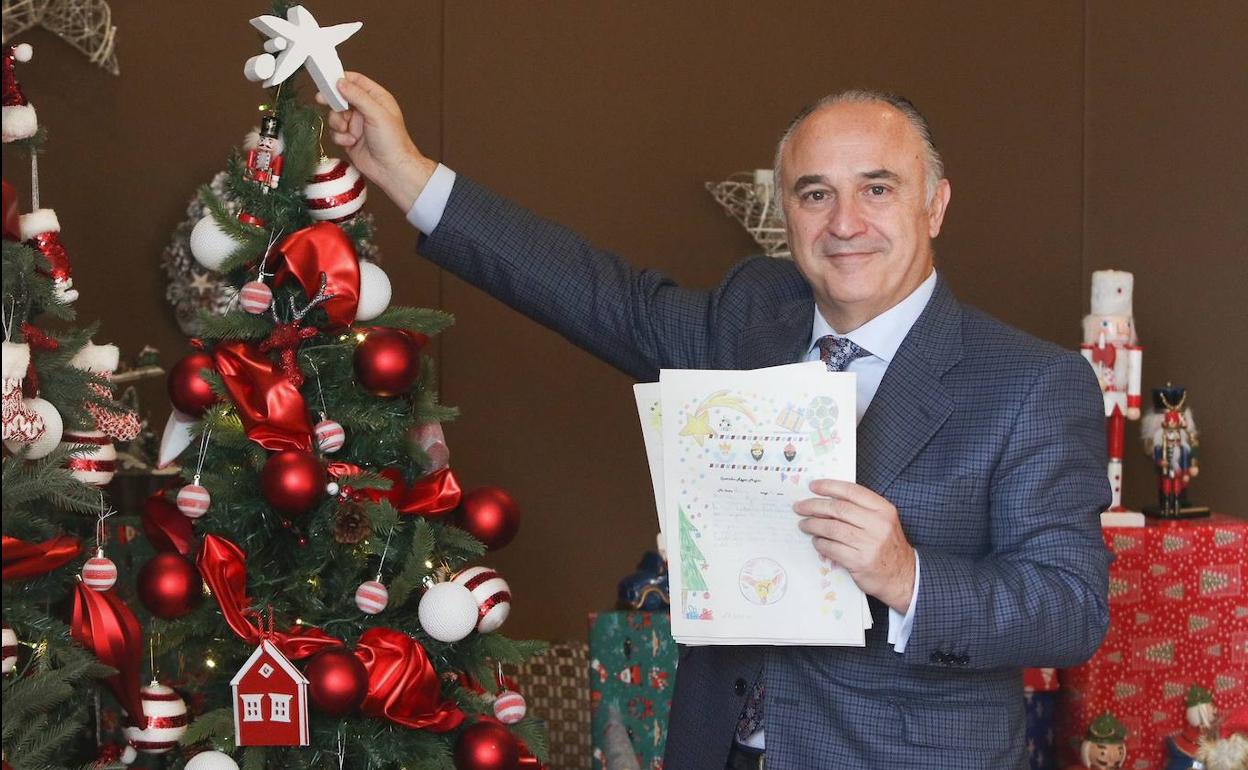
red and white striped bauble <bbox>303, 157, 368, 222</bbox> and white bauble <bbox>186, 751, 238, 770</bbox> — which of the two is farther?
red and white striped bauble <bbox>303, 157, 368, 222</bbox>

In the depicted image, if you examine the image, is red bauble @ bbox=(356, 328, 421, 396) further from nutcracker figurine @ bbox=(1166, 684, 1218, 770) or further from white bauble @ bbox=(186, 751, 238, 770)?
nutcracker figurine @ bbox=(1166, 684, 1218, 770)

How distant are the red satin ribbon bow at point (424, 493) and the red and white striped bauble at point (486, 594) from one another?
0.11 metres

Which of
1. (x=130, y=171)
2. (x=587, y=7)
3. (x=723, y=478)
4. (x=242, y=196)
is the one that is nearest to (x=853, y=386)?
(x=723, y=478)

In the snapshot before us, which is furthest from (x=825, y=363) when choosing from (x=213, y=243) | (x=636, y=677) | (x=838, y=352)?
(x=636, y=677)

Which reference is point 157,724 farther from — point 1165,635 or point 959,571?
point 1165,635

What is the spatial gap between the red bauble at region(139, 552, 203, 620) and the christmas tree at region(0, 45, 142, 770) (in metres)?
0.05

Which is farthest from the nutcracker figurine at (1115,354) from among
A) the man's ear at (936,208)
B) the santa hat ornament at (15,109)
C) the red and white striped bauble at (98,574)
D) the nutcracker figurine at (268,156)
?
the santa hat ornament at (15,109)

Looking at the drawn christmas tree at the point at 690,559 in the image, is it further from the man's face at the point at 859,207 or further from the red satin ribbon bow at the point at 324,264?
the red satin ribbon bow at the point at 324,264

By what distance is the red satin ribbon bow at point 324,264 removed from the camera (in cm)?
199

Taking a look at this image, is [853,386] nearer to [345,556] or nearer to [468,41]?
[345,556]

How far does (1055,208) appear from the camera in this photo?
14.8 feet

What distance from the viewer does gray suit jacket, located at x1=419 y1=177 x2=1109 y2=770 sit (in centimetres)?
187

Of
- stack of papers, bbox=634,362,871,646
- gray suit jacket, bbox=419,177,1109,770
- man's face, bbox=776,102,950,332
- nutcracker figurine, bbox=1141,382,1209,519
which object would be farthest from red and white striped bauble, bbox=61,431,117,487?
nutcracker figurine, bbox=1141,382,1209,519

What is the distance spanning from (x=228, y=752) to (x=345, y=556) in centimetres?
32
